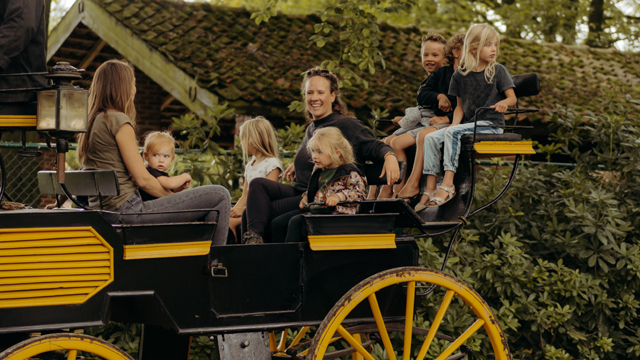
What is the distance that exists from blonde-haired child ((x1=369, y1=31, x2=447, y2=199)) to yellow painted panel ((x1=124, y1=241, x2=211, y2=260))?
1.60 m

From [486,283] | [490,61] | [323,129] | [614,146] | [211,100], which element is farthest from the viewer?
[211,100]

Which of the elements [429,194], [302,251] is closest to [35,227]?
[302,251]

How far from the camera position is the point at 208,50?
24.4ft

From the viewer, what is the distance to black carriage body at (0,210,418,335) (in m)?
2.37

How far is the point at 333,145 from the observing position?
3121 millimetres

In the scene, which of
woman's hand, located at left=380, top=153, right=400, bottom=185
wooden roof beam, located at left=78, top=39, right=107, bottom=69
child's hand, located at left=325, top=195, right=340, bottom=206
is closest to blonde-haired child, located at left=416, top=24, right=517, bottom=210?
woman's hand, located at left=380, top=153, right=400, bottom=185

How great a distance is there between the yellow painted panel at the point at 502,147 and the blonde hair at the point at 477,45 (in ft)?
1.50

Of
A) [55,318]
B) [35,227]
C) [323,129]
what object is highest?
[323,129]

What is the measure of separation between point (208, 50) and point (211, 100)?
0.97 meters

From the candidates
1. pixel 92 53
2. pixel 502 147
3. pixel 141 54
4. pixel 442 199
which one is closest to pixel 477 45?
pixel 502 147

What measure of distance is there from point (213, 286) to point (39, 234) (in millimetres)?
746

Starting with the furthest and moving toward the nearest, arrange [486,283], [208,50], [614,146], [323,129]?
[208,50] → [614,146] → [486,283] → [323,129]

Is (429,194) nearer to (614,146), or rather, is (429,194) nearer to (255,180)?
(255,180)

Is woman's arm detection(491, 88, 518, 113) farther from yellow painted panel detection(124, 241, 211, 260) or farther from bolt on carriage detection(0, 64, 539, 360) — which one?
yellow painted panel detection(124, 241, 211, 260)
